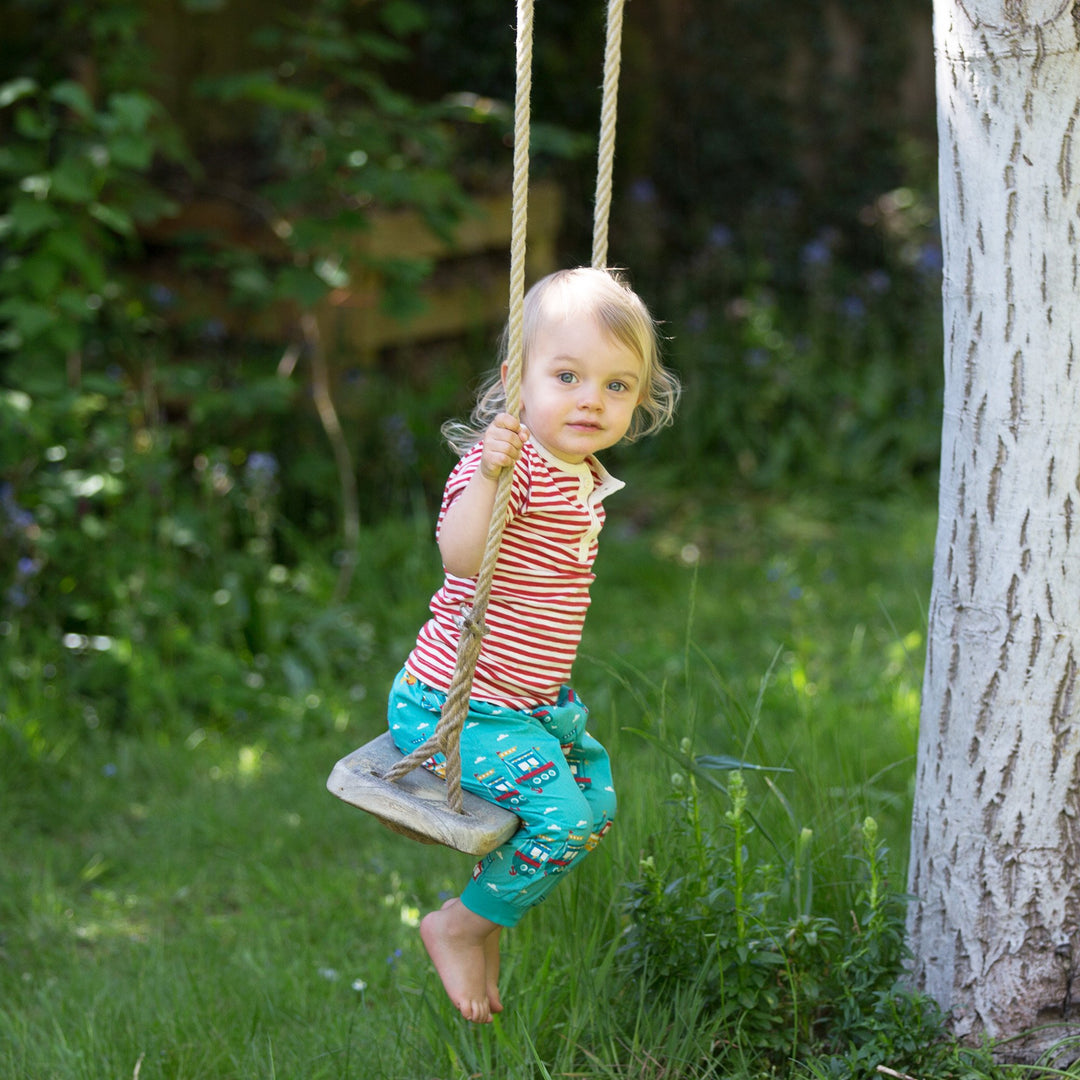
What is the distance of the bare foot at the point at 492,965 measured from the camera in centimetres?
212

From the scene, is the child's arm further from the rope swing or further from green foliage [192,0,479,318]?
green foliage [192,0,479,318]

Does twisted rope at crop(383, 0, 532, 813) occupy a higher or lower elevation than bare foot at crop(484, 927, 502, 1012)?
higher

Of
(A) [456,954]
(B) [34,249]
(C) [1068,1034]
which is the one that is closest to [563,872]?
(A) [456,954]

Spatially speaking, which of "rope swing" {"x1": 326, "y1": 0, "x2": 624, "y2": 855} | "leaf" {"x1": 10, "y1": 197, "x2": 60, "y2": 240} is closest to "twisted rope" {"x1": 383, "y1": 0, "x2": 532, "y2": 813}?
"rope swing" {"x1": 326, "y1": 0, "x2": 624, "y2": 855}

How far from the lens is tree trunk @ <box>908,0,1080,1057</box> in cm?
202

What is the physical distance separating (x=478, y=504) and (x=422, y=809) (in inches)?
17.9

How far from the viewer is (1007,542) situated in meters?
2.08

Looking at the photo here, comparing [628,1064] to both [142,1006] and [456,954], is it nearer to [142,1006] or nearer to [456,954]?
[456,954]

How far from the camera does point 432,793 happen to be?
1.99m

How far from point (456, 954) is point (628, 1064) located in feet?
1.14

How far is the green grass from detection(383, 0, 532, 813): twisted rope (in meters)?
0.43

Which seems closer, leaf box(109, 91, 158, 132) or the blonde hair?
the blonde hair

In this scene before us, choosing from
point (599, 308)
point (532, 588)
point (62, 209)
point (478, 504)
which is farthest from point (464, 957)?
point (62, 209)

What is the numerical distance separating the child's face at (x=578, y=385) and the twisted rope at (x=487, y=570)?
14 cm
